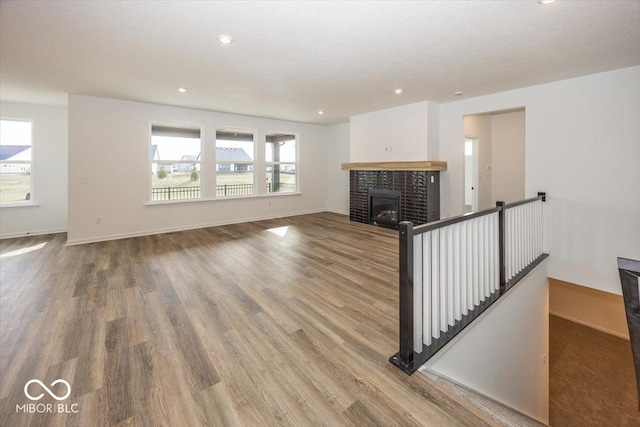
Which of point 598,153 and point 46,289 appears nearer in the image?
point 46,289

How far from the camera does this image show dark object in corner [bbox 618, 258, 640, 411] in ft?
4.46

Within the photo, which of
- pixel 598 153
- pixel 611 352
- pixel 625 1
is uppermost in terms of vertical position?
pixel 625 1

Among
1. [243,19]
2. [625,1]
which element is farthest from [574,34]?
[243,19]

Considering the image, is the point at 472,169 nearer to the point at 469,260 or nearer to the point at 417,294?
the point at 469,260

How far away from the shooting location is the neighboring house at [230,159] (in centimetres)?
666

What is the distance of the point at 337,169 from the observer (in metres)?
8.30

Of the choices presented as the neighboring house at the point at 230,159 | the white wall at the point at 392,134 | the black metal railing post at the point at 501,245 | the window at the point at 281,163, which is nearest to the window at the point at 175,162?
the neighboring house at the point at 230,159

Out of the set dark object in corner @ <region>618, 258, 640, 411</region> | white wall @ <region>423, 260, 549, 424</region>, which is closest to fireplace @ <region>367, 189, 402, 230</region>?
white wall @ <region>423, 260, 549, 424</region>

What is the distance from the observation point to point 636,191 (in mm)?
3551

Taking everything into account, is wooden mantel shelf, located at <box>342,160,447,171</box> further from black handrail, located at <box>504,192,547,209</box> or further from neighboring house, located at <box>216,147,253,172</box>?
neighboring house, located at <box>216,147,253,172</box>

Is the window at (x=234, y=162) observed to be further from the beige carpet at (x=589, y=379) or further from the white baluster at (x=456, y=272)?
the beige carpet at (x=589, y=379)

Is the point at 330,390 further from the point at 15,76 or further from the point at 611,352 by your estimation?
the point at 15,76

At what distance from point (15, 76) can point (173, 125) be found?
7.86 ft

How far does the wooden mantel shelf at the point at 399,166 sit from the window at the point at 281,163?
182 cm
